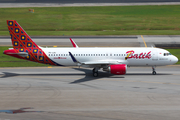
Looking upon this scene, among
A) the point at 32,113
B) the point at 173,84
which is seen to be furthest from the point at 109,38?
the point at 32,113

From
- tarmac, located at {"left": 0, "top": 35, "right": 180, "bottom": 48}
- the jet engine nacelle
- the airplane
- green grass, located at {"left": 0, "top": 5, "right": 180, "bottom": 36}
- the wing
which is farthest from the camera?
green grass, located at {"left": 0, "top": 5, "right": 180, "bottom": 36}

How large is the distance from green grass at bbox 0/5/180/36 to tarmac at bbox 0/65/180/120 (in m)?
34.3

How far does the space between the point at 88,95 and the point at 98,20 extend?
6094 cm

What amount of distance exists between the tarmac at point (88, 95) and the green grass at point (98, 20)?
1349 inches

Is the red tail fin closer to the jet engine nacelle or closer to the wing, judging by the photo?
the wing

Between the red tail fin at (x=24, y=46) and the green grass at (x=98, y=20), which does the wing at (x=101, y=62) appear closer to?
the red tail fin at (x=24, y=46)

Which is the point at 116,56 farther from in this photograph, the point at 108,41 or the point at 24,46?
the point at 108,41

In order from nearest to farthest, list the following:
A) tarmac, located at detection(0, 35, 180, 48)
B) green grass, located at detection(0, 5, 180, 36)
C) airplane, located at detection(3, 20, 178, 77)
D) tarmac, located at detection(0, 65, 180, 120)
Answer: tarmac, located at detection(0, 65, 180, 120), airplane, located at detection(3, 20, 178, 77), tarmac, located at detection(0, 35, 180, 48), green grass, located at detection(0, 5, 180, 36)

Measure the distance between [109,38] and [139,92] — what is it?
37.0m

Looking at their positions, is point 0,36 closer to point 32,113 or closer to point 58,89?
point 58,89

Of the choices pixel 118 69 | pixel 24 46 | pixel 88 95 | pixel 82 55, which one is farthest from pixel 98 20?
pixel 88 95

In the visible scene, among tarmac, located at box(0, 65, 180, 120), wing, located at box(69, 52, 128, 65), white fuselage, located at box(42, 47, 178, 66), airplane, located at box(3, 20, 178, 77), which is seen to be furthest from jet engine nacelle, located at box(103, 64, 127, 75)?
white fuselage, located at box(42, 47, 178, 66)

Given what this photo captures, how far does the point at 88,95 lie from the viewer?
29250 millimetres

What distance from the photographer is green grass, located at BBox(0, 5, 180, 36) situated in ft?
249
